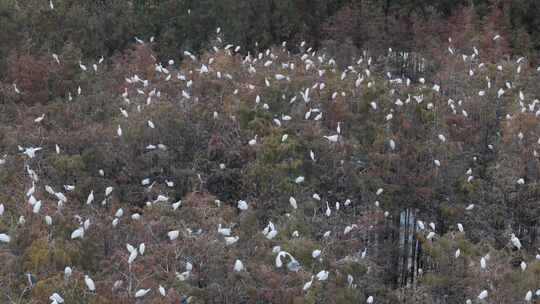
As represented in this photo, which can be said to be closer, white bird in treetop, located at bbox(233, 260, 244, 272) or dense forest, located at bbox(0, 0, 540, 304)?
white bird in treetop, located at bbox(233, 260, 244, 272)

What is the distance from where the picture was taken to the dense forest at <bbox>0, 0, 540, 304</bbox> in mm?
5148

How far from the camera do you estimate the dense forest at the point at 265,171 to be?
5.15 meters

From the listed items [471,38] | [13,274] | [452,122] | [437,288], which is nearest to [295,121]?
[452,122]

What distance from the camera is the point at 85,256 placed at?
5195 millimetres

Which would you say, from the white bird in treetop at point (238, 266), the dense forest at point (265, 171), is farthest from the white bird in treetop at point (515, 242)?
the white bird in treetop at point (238, 266)

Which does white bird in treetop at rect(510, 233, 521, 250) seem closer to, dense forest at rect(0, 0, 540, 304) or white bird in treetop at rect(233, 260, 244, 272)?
dense forest at rect(0, 0, 540, 304)

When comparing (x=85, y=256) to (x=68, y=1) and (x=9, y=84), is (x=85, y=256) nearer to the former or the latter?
(x=9, y=84)

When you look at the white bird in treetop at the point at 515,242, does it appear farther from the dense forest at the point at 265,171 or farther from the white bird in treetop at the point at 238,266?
the white bird in treetop at the point at 238,266

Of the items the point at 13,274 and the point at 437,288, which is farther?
the point at 437,288

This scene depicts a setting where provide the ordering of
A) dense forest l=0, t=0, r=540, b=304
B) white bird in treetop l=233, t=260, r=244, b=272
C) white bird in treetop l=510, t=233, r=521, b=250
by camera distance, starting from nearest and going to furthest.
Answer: white bird in treetop l=233, t=260, r=244, b=272
dense forest l=0, t=0, r=540, b=304
white bird in treetop l=510, t=233, r=521, b=250

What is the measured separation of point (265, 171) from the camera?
6840 millimetres

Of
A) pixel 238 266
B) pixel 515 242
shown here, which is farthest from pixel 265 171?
pixel 515 242

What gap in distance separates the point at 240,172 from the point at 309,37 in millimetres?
5437

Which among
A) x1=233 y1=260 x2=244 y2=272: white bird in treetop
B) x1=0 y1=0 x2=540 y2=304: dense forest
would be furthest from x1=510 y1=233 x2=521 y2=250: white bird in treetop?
x1=233 y1=260 x2=244 y2=272: white bird in treetop
